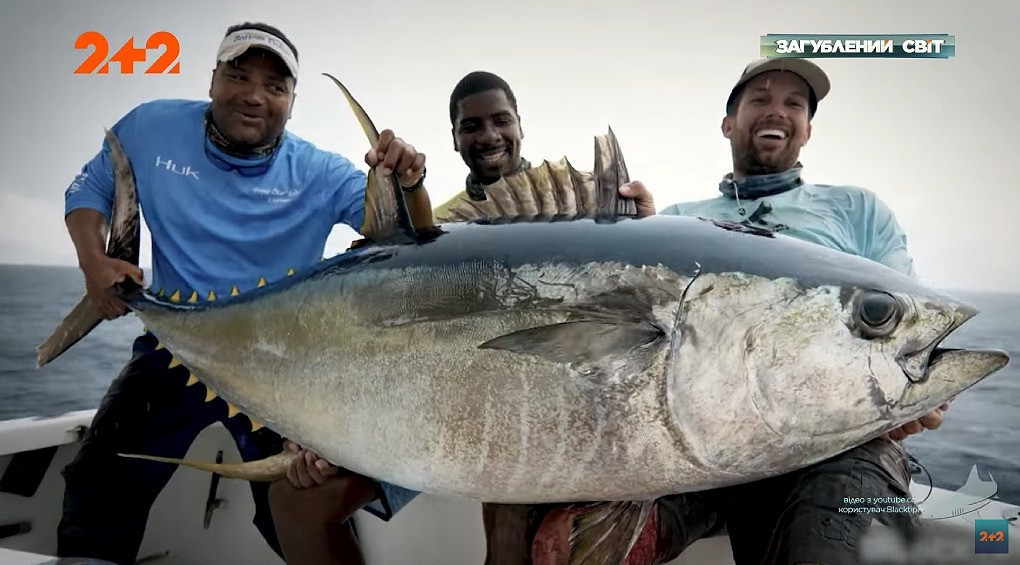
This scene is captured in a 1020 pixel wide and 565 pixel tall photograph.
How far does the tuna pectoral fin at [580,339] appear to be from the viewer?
87 cm

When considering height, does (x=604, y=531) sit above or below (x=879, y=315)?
below

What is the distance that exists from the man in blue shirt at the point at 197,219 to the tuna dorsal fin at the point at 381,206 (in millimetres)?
780

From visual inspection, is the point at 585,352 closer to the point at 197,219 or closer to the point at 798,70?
the point at 798,70

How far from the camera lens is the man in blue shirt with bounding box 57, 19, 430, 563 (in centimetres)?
191

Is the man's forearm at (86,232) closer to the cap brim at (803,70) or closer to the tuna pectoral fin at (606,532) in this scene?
the tuna pectoral fin at (606,532)

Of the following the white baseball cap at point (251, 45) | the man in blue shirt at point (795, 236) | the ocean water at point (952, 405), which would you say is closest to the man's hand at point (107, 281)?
the ocean water at point (952, 405)

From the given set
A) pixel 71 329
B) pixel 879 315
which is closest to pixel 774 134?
pixel 879 315

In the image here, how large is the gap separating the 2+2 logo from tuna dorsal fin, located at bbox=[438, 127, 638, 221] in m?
3.13

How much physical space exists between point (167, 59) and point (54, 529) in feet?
8.63

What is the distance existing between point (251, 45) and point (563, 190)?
1.46 m

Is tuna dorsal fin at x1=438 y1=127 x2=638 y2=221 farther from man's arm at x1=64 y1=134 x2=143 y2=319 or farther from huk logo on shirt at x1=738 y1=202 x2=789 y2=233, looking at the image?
man's arm at x1=64 y1=134 x2=143 y2=319

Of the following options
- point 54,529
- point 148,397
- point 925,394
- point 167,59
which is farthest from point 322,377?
point 167,59

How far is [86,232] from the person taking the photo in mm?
1796

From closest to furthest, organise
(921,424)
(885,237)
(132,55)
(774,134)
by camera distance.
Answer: (921,424) < (885,237) < (774,134) < (132,55)
